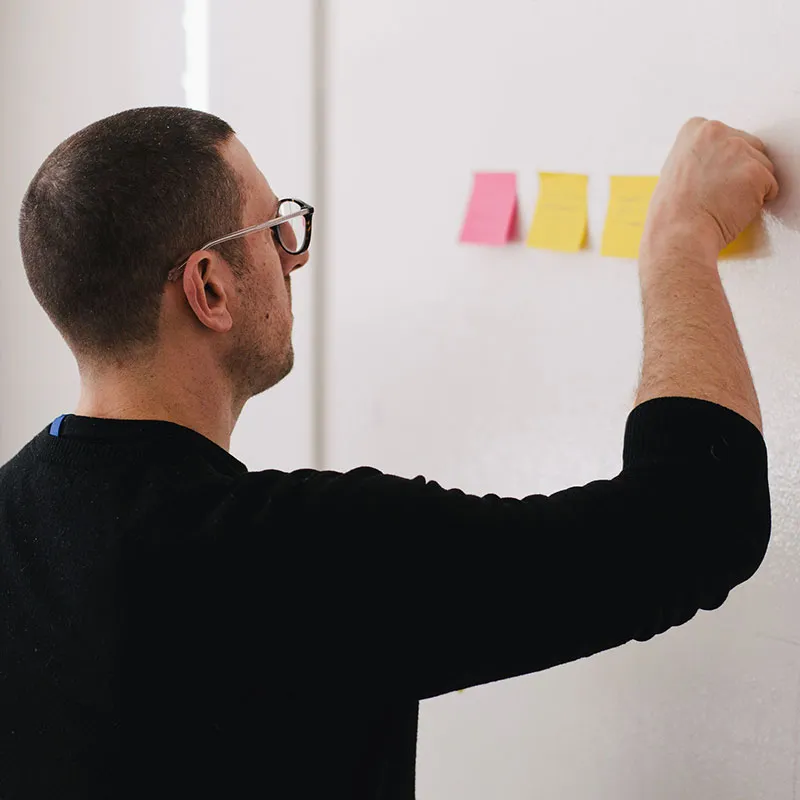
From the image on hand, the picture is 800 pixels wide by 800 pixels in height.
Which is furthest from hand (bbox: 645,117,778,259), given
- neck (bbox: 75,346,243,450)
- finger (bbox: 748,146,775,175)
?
neck (bbox: 75,346,243,450)

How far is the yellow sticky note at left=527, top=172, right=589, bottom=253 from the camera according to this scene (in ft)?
3.98

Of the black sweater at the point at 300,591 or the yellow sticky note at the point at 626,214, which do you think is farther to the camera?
the yellow sticky note at the point at 626,214

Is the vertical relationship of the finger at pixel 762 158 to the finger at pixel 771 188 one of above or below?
above

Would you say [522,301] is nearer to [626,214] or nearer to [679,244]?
[626,214]

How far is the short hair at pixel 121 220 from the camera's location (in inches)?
38.5

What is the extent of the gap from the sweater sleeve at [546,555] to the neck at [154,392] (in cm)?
20

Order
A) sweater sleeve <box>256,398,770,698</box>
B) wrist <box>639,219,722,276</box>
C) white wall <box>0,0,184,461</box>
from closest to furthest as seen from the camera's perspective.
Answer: sweater sleeve <box>256,398,770,698</box> < wrist <box>639,219,722,276</box> < white wall <box>0,0,184,461</box>

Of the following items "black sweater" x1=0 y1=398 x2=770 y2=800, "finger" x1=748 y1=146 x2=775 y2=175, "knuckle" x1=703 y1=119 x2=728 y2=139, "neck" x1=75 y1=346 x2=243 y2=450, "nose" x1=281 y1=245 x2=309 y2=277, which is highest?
"knuckle" x1=703 y1=119 x2=728 y2=139

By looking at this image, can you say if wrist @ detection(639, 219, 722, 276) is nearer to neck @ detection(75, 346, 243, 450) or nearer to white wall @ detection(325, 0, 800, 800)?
white wall @ detection(325, 0, 800, 800)

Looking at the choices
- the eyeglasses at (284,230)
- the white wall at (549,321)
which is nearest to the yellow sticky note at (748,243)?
the white wall at (549,321)

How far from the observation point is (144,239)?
3.22 ft

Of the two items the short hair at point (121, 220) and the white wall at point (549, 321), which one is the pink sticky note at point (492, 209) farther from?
the short hair at point (121, 220)

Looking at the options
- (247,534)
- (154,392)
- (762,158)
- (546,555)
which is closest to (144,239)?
(154,392)

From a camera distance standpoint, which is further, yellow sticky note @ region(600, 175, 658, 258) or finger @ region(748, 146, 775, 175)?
yellow sticky note @ region(600, 175, 658, 258)
